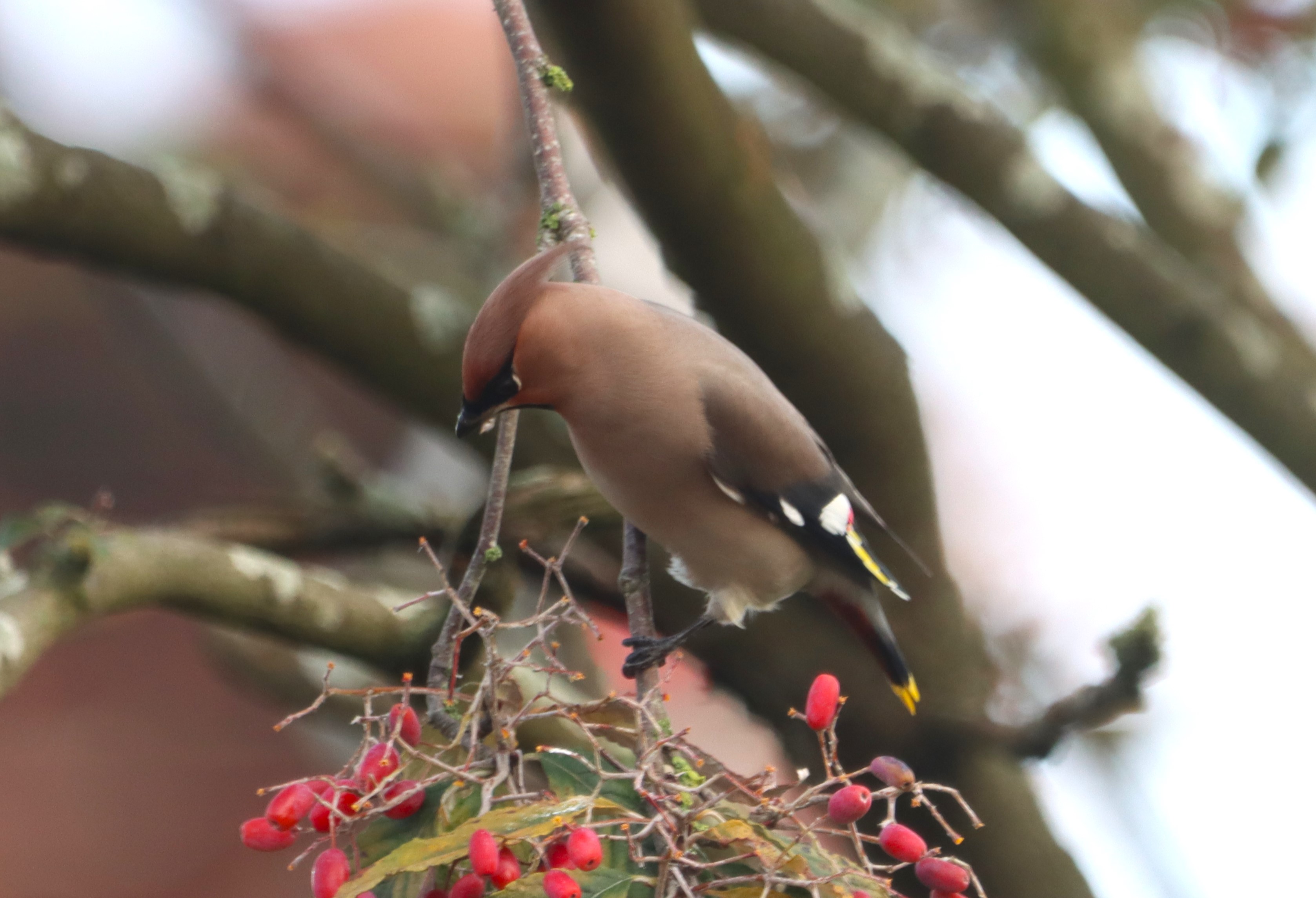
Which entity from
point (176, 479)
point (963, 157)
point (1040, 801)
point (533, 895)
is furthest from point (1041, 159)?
point (176, 479)

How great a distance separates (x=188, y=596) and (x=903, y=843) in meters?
1.16

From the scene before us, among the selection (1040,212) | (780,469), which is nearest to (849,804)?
(780,469)

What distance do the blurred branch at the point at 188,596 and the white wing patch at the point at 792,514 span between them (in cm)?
54

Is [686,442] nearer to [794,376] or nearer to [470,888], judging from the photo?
[794,376]

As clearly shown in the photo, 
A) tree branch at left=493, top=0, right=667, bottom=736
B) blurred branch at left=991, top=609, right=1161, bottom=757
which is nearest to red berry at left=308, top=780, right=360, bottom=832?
tree branch at left=493, top=0, right=667, bottom=736

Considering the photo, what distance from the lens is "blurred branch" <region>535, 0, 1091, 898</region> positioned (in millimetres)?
2000

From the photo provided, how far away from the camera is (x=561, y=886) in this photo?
0.84 metres

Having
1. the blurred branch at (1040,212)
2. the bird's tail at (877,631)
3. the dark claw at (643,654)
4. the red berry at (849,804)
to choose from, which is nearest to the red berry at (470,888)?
the red berry at (849,804)

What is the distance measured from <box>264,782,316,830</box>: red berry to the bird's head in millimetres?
381

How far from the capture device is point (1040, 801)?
2434 millimetres

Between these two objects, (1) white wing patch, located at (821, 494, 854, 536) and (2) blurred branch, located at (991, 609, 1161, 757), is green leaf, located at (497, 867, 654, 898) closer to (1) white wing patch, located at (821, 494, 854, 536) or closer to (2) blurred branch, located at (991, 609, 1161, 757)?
(1) white wing patch, located at (821, 494, 854, 536)

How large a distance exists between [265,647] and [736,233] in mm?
1417

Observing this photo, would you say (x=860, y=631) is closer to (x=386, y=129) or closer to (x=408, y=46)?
(x=386, y=129)

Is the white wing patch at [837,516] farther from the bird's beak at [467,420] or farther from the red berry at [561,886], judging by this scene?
the red berry at [561,886]
